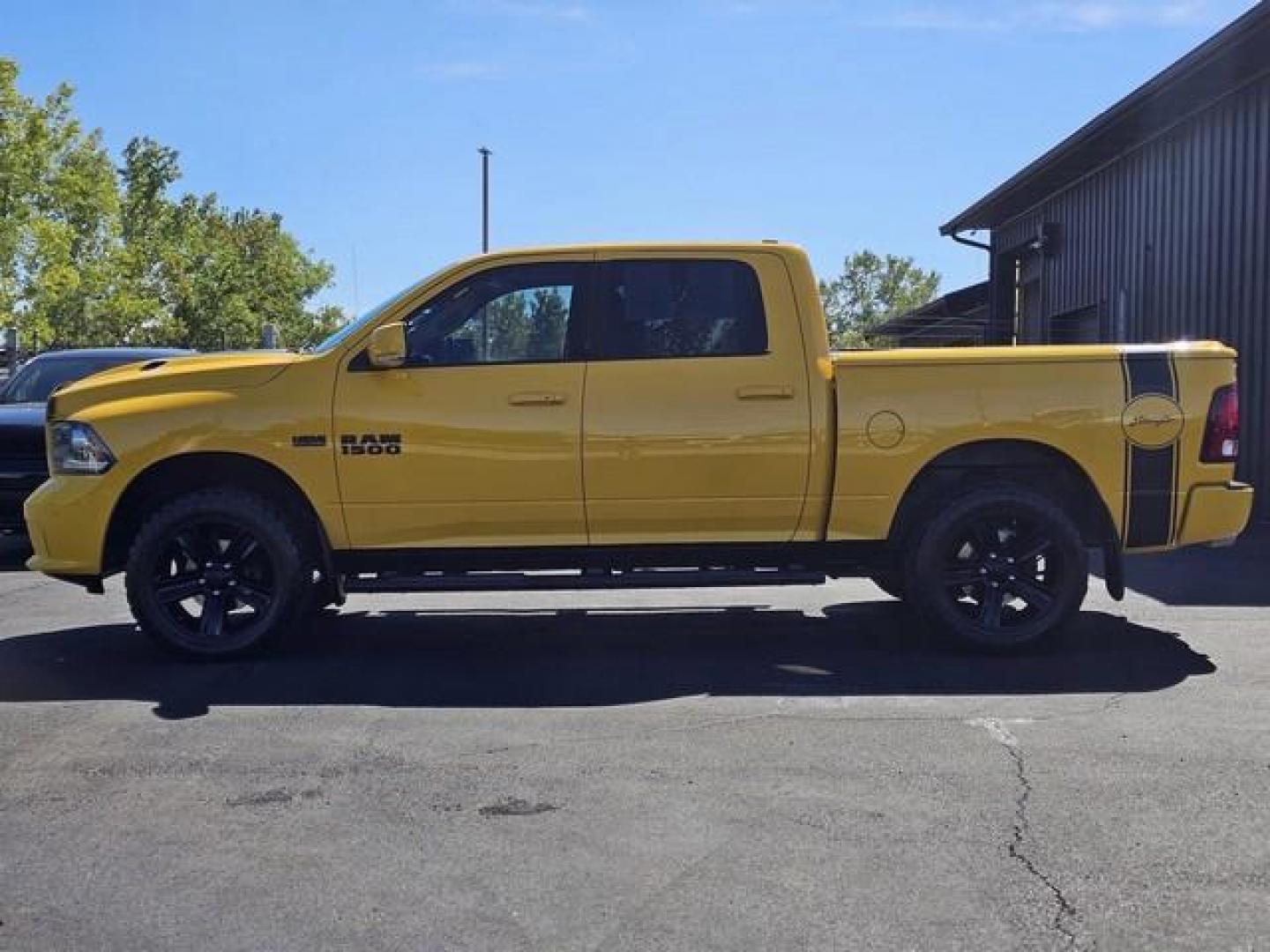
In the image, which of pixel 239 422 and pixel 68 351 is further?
pixel 68 351

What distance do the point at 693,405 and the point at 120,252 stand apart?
1237 inches

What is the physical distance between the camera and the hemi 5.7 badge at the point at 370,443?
6172 mm

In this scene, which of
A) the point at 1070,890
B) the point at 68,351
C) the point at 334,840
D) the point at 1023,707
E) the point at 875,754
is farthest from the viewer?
the point at 68,351

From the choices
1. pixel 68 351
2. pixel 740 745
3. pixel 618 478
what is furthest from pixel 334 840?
pixel 68 351

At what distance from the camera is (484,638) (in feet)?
23.0

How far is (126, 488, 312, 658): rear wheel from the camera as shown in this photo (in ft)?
20.3

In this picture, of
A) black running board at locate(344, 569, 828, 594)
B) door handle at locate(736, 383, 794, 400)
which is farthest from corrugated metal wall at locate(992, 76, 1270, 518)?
door handle at locate(736, 383, 794, 400)

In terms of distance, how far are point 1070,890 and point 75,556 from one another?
499 centimetres

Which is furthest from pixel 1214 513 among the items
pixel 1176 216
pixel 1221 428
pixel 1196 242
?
pixel 1176 216

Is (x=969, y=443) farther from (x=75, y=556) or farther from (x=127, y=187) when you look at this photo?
(x=127, y=187)

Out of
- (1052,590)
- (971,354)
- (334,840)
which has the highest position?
(971,354)

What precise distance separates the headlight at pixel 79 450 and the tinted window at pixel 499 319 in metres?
1.63

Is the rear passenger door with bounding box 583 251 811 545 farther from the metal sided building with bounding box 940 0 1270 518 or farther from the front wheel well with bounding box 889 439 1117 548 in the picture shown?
the metal sided building with bounding box 940 0 1270 518

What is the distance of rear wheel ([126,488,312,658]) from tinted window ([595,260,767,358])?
6.30 feet
